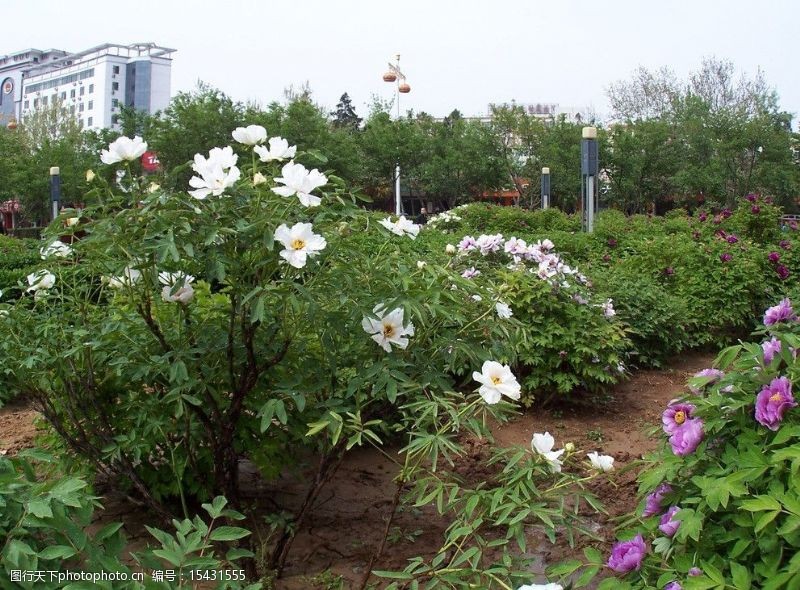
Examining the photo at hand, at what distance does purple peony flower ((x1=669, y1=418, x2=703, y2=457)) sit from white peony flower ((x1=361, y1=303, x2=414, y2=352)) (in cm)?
76

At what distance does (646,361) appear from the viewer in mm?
5738

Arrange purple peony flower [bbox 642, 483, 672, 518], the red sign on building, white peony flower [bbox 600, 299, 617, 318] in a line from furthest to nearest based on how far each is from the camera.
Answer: white peony flower [bbox 600, 299, 617, 318] < the red sign on building < purple peony flower [bbox 642, 483, 672, 518]

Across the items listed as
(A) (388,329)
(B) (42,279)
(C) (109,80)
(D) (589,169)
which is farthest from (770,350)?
(C) (109,80)

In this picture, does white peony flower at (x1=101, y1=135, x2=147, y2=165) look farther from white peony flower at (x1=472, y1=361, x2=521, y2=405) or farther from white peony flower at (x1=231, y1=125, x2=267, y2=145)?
white peony flower at (x1=472, y1=361, x2=521, y2=405)

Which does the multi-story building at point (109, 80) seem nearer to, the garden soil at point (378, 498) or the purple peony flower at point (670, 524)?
the garden soil at point (378, 498)

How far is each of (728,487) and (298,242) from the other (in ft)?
3.63

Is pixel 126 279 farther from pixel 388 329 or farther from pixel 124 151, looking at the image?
pixel 388 329

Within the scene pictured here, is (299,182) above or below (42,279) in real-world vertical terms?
above

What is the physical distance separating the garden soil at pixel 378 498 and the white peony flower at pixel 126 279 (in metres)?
0.94

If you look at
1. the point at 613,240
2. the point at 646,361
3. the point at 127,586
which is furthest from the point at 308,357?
the point at 613,240

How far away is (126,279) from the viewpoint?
2.25m

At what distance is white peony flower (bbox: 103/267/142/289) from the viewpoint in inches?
87.4

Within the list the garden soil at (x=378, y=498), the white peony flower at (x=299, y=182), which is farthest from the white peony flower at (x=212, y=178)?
the garden soil at (x=378, y=498)

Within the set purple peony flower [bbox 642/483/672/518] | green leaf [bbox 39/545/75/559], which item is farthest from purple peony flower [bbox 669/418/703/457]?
green leaf [bbox 39/545/75/559]
